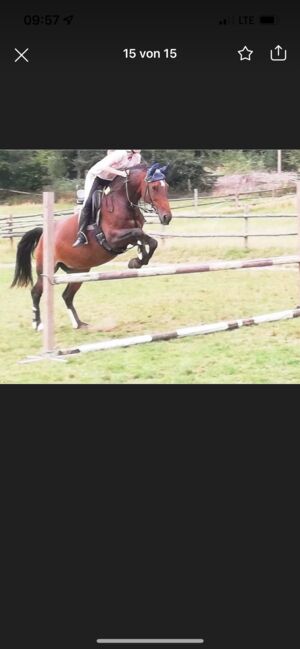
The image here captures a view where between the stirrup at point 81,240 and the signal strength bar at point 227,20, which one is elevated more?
the signal strength bar at point 227,20

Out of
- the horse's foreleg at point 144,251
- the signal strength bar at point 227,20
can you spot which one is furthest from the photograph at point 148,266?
the signal strength bar at point 227,20

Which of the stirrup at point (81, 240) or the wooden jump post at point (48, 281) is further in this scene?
the stirrup at point (81, 240)

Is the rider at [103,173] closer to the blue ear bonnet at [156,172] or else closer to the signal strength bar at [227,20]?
the blue ear bonnet at [156,172]

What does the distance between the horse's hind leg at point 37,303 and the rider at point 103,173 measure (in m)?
0.17

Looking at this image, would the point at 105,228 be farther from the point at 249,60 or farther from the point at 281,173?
the point at 249,60

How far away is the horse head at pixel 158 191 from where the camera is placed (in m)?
1.40

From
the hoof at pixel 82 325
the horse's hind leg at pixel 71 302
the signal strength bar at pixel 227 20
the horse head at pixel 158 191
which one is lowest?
the hoof at pixel 82 325

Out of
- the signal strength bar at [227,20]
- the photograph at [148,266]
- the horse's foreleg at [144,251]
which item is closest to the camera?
the signal strength bar at [227,20]

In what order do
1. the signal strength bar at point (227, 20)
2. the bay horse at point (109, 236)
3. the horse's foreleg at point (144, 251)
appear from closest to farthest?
the signal strength bar at point (227, 20) < the bay horse at point (109, 236) < the horse's foreleg at point (144, 251)

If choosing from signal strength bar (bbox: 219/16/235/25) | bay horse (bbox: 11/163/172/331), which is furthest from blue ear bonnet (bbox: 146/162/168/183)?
signal strength bar (bbox: 219/16/235/25)

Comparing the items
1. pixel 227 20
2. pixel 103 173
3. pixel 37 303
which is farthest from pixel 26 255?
pixel 227 20

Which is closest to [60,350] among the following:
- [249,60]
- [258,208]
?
[258,208]

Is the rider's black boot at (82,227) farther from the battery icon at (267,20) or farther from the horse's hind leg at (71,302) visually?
the battery icon at (267,20)

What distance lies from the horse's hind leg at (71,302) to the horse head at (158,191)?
0.24m
